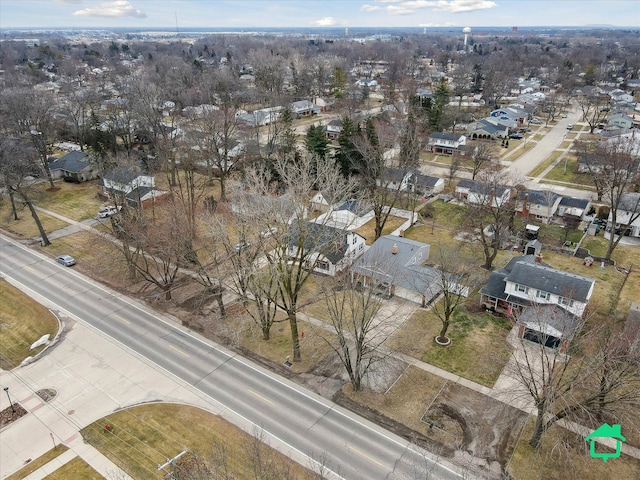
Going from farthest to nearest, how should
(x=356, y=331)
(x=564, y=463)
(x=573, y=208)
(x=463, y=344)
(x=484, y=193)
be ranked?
(x=573, y=208) < (x=484, y=193) < (x=463, y=344) < (x=356, y=331) < (x=564, y=463)

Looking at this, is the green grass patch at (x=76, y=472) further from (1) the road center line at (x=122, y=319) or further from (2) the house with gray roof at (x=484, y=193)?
(2) the house with gray roof at (x=484, y=193)

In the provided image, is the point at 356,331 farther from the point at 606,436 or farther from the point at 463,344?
the point at 606,436

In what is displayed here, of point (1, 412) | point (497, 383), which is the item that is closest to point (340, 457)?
point (497, 383)

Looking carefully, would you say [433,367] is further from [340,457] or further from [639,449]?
[639,449]

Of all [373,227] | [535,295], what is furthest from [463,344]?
[373,227]

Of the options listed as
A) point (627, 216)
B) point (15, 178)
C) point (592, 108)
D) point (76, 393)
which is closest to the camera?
point (76, 393)

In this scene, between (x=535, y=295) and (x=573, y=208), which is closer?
(x=535, y=295)

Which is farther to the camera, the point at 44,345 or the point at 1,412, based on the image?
the point at 44,345
